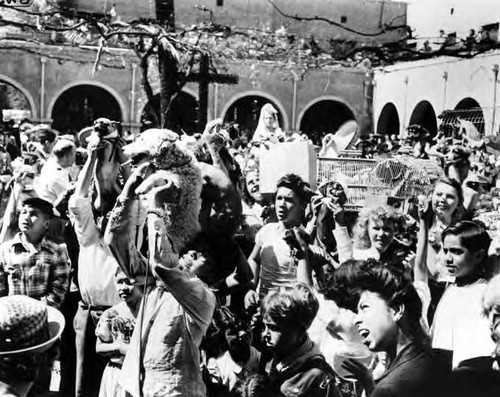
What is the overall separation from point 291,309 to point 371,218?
113 centimetres

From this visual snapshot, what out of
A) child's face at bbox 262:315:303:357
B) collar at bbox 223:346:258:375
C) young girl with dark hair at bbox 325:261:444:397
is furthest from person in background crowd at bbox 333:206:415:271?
young girl with dark hair at bbox 325:261:444:397

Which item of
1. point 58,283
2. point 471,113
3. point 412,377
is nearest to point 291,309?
point 412,377

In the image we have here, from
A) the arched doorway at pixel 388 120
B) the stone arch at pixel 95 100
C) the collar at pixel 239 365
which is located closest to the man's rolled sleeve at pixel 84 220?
the collar at pixel 239 365

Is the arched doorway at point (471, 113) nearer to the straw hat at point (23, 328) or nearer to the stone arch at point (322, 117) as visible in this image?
the stone arch at point (322, 117)

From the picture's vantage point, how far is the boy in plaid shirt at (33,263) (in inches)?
164

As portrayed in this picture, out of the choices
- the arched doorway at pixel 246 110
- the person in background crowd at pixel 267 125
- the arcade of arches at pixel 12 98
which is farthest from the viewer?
the arched doorway at pixel 246 110

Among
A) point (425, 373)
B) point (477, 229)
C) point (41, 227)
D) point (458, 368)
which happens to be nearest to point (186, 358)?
point (425, 373)

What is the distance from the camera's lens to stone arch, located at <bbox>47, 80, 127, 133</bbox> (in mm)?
21750

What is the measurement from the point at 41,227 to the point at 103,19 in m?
5.79

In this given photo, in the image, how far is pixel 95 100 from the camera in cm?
2295

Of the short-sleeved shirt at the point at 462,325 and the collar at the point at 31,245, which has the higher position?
the collar at the point at 31,245

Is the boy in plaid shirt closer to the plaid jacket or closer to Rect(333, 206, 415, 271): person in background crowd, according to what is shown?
the plaid jacket

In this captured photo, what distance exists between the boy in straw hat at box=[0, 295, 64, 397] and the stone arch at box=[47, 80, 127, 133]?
65.8ft

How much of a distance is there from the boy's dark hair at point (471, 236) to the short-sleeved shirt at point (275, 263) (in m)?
0.99
